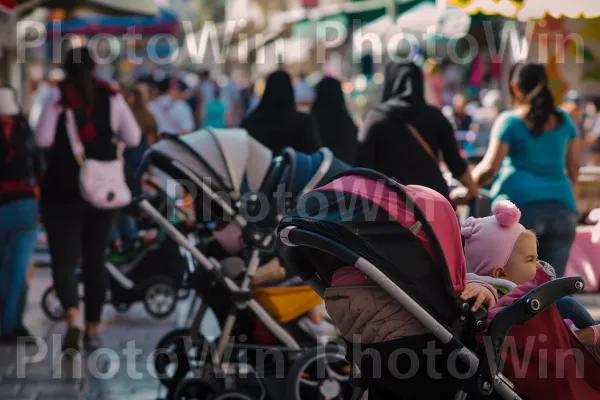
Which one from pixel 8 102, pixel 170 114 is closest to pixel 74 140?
pixel 8 102

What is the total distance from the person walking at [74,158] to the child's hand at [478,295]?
15.2ft

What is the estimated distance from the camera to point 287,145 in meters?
8.50

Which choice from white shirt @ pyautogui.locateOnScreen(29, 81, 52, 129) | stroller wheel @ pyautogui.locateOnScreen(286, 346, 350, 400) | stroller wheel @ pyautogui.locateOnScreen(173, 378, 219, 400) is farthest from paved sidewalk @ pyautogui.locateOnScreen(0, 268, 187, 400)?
white shirt @ pyautogui.locateOnScreen(29, 81, 52, 129)

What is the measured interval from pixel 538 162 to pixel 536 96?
0.38 metres

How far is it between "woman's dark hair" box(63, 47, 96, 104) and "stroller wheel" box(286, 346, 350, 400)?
9.73 ft

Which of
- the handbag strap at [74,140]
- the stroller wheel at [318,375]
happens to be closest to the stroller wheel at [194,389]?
the stroller wheel at [318,375]

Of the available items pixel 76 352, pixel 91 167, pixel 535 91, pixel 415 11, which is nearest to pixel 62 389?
pixel 76 352

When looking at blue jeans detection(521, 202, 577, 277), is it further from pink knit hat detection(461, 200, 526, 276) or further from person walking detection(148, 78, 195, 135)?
person walking detection(148, 78, 195, 135)

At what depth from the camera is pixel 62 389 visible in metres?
7.77

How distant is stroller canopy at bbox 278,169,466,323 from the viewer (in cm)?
459

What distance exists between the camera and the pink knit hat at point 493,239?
4.89 metres

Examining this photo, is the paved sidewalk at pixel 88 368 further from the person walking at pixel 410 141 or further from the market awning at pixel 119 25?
the market awning at pixel 119 25

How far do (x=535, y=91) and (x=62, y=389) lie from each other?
10.7 feet

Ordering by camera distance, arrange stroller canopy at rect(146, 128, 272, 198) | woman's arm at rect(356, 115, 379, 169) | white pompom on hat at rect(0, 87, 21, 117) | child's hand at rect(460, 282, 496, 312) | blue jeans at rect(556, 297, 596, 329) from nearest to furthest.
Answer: child's hand at rect(460, 282, 496, 312) → blue jeans at rect(556, 297, 596, 329) → stroller canopy at rect(146, 128, 272, 198) → woman's arm at rect(356, 115, 379, 169) → white pompom on hat at rect(0, 87, 21, 117)
